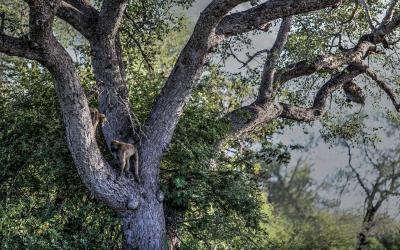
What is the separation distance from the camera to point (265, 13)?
8.48 metres

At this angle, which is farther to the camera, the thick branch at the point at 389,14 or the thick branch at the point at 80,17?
the thick branch at the point at 389,14

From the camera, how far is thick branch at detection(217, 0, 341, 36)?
8.12m

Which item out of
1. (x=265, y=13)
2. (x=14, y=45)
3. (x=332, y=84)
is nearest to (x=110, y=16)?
(x=14, y=45)

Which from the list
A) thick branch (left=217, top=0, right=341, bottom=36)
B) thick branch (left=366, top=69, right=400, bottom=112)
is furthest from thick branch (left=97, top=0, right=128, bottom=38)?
thick branch (left=366, top=69, right=400, bottom=112)

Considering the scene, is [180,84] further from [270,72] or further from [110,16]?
[270,72]

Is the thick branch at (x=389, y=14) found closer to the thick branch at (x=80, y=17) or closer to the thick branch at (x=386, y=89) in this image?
the thick branch at (x=386, y=89)

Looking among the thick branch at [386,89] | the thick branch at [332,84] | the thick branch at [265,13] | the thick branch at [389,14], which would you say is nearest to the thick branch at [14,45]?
the thick branch at [265,13]

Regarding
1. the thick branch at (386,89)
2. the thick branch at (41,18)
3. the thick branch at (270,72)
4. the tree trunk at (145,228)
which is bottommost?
the tree trunk at (145,228)

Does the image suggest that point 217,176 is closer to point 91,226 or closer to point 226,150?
point 226,150

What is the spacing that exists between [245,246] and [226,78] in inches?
218

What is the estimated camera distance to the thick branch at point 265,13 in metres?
8.12

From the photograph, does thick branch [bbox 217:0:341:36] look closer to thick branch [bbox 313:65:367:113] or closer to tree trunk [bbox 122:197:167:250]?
tree trunk [bbox 122:197:167:250]

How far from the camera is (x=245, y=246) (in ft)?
31.0

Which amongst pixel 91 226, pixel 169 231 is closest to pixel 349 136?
pixel 169 231
